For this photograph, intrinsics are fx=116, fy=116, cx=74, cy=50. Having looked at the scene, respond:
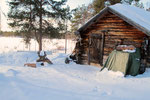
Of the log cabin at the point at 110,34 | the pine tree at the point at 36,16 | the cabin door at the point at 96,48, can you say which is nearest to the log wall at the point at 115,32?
the log cabin at the point at 110,34

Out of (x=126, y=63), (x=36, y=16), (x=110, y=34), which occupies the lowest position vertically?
(x=126, y=63)

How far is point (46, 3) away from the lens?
51.1ft

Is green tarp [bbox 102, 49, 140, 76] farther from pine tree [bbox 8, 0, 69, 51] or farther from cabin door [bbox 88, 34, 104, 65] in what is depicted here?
pine tree [bbox 8, 0, 69, 51]

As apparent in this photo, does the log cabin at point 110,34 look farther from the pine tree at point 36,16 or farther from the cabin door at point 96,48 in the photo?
the pine tree at point 36,16

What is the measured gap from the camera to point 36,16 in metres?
15.6

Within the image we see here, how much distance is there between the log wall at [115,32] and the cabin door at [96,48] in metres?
0.32

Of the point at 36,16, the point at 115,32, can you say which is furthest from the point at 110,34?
the point at 36,16

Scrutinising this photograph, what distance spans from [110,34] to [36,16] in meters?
11.0

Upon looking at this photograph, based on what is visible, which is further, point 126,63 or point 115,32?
point 115,32

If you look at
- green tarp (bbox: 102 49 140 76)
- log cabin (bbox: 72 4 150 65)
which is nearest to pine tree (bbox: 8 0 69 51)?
log cabin (bbox: 72 4 150 65)

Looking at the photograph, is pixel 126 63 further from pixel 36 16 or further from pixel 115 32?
pixel 36 16

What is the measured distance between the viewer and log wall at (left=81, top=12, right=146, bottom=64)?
755cm

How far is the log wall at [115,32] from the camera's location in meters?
7.55

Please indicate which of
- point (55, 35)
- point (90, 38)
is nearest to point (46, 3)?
point (55, 35)
